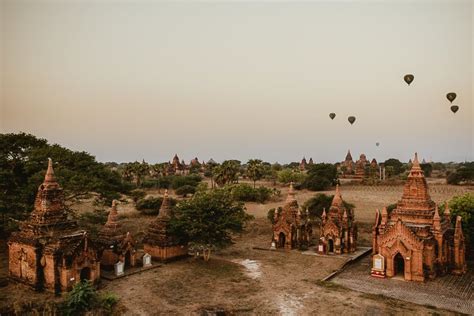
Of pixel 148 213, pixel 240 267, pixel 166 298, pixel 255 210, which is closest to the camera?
pixel 166 298

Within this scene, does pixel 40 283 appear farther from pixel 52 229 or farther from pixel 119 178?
pixel 119 178

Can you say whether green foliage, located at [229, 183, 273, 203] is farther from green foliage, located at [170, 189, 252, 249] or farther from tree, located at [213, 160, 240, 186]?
green foliage, located at [170, 189, 252, 249]

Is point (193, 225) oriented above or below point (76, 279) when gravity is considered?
above

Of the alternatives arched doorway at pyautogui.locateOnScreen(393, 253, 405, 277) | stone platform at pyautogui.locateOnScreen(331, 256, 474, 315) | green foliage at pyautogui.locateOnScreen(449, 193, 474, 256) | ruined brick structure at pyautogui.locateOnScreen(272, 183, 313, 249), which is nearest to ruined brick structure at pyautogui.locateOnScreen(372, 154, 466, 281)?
arched doorway at pyautogui.locateOnScreen(393, 253, 405, 277)

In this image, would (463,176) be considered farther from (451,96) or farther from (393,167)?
(451,96)

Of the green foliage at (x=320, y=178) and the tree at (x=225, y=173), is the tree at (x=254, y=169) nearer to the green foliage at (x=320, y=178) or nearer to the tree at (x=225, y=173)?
the tree at (x=225, y=173)

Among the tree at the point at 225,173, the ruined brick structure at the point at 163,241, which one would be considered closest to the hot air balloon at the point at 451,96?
the ruined brick structure at the point at 163,241

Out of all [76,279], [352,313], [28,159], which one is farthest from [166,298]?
[28,159]

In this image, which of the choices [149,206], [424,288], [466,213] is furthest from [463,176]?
[424,288]
